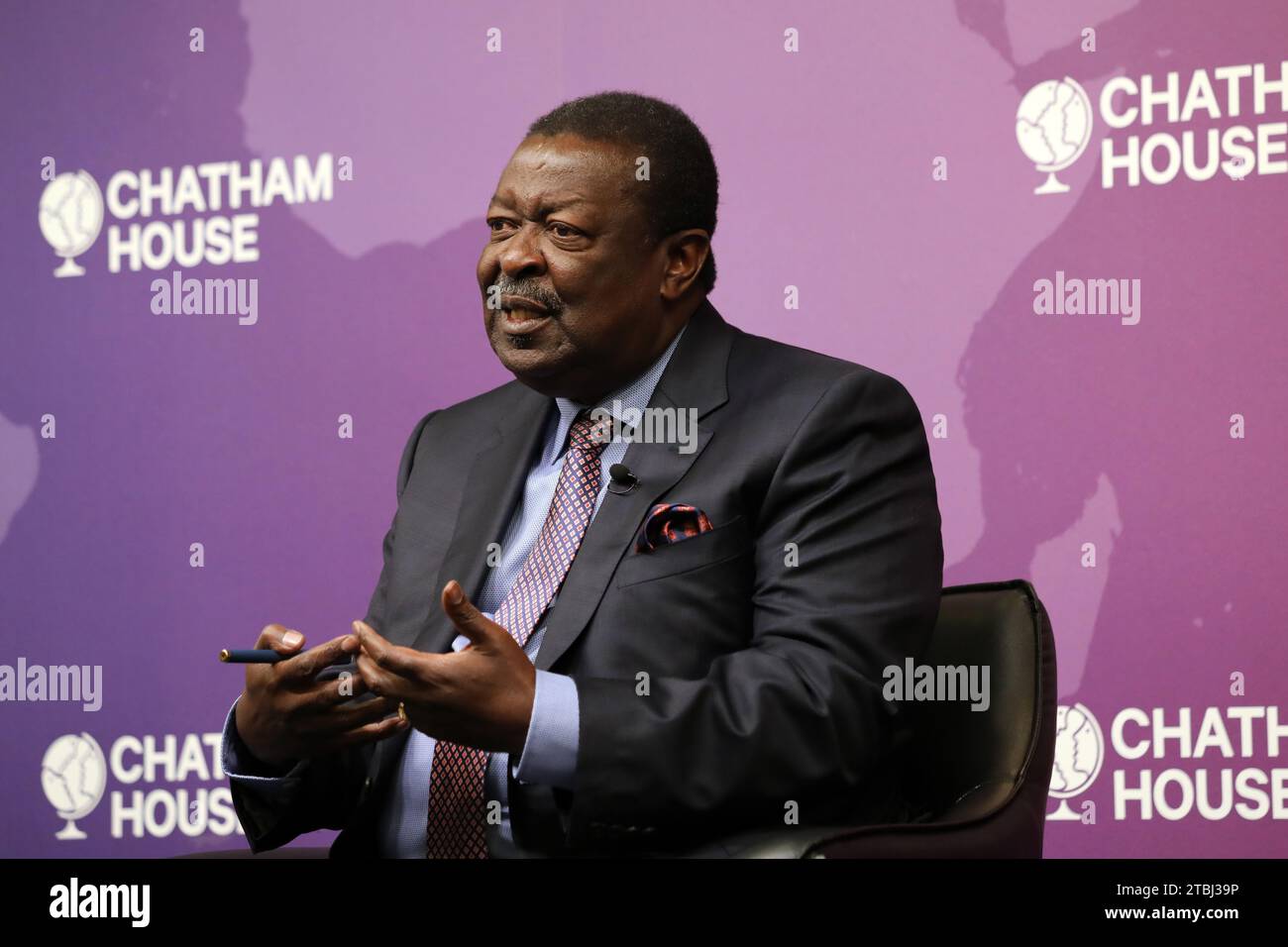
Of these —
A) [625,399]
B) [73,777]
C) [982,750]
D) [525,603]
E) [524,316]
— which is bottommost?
[73,777]

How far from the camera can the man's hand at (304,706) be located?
1.84 metres

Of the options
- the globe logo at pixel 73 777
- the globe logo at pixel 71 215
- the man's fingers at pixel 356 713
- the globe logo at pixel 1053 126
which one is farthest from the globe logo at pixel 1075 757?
the globe logo at pixel 71 215

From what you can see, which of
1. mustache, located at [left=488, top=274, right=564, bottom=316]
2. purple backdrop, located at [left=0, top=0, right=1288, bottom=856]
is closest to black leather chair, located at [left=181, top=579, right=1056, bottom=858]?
mustache, located at [left=488, top=274, right=564, bottom=316]

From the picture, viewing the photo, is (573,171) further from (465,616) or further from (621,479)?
(465,616)

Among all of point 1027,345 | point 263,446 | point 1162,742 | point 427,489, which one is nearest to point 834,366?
point 427,489

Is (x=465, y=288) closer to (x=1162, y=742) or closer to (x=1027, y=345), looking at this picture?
(x=1027, y=345)

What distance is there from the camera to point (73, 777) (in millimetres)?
3615

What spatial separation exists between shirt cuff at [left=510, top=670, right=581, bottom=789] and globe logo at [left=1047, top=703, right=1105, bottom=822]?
5.35 feet

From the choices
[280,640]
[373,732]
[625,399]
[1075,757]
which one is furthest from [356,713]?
[1075,757]

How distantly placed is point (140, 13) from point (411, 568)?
7.35ft

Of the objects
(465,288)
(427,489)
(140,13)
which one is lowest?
(427,489)

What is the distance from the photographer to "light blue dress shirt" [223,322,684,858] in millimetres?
1700

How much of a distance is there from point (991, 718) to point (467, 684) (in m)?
0.77

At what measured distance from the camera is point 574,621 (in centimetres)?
191
